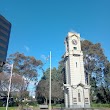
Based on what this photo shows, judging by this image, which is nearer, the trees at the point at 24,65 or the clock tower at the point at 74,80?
the clock tower at the point at 74,80

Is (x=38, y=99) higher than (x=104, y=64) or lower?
lower

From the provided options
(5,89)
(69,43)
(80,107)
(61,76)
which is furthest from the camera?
(61,76)

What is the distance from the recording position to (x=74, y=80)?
3559cm

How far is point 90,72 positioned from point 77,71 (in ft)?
55.1

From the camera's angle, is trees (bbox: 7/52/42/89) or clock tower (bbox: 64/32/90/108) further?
trees (bbox: 7/52/42/89)

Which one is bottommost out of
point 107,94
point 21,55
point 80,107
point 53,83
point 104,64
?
point 80,107

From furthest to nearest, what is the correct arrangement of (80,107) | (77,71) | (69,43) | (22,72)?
1. (22,72)
2. (69,43)
3. (77,71)
4. (80,107)

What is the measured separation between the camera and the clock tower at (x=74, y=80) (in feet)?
113

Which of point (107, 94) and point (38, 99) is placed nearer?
point (107, 94)

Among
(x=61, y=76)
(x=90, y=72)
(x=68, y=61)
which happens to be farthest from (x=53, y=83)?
(x=68, y=61)

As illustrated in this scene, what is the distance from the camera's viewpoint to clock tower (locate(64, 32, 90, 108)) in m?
34.6

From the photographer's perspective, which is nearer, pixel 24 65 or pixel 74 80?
pixel 74 80

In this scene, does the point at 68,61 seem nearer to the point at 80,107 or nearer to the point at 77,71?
the point at 77,71

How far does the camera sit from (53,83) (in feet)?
183
